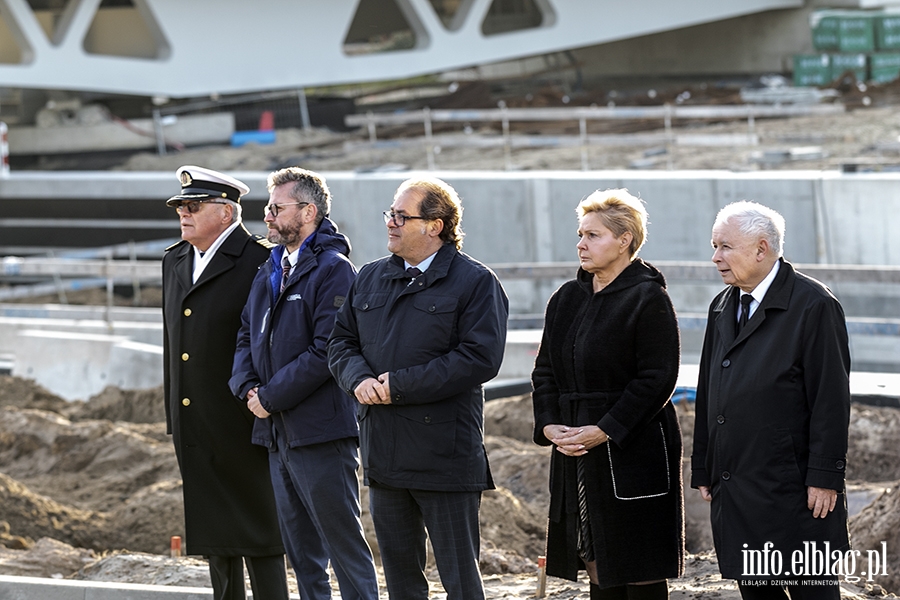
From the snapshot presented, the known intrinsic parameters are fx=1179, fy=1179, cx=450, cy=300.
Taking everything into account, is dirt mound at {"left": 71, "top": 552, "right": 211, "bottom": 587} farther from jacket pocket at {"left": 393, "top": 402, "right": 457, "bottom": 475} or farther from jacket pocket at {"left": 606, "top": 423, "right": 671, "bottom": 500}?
jacket pocket at {"left": 606, "top": 423, "right": 671, "bottom": 500}

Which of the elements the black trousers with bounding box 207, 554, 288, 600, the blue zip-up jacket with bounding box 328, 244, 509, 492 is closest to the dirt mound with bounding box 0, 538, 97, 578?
the black trousers with bounding box 207, 554, 288, 600

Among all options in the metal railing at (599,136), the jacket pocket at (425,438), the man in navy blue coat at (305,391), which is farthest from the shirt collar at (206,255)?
the metal railing at (599,136)

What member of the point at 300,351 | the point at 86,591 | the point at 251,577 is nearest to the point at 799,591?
the point at 300,351

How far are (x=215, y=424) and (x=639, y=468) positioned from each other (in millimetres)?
2004

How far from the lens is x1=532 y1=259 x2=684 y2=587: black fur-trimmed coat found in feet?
14.4

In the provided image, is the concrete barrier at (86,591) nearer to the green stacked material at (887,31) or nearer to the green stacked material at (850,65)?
the green stacked material at (850,65)

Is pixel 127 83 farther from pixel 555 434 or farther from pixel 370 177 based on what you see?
pixel 555 434

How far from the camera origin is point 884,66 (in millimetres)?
29016

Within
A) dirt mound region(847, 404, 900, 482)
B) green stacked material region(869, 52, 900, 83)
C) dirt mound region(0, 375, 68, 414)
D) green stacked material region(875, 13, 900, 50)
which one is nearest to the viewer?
dirt mound region(847, 404, 900, 482)

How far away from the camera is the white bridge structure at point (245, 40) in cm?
2428

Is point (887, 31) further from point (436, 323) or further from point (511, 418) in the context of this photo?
point (436, 323)

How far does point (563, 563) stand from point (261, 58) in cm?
2380

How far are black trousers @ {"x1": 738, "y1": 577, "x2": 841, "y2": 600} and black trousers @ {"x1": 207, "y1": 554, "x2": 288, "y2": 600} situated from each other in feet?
7.02

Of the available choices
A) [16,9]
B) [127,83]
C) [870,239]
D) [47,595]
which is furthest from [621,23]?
[47,595]
